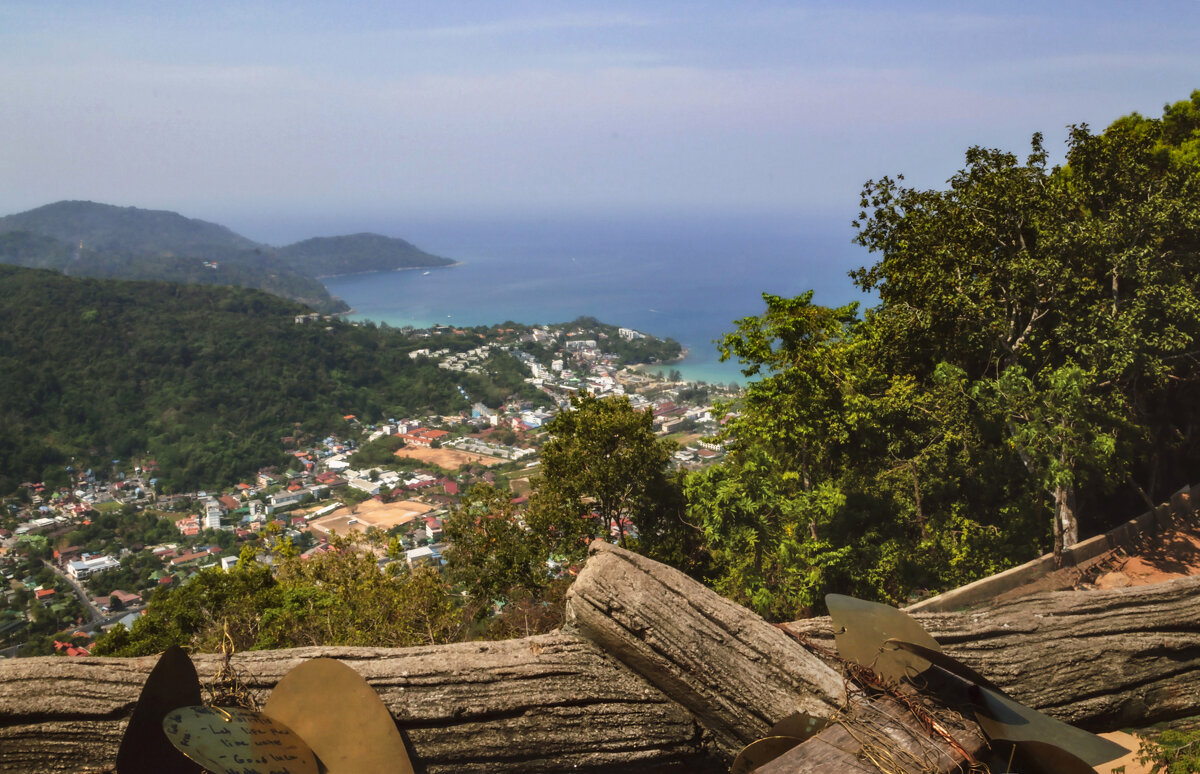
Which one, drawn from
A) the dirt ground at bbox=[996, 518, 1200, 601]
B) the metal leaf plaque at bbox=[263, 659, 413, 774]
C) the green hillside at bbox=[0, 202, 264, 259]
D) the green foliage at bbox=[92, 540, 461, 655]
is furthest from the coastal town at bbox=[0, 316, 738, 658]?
the green hillside at bbox=[0, 202, 264, 259]

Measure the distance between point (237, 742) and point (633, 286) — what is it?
108665 millimetres

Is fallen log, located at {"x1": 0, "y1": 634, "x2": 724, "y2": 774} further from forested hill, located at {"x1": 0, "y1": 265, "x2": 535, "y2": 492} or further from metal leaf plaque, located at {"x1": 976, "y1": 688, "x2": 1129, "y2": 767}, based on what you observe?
forested hill, located at {"x1": 0, "y1": 265, "x2": 535, "y2": 492}

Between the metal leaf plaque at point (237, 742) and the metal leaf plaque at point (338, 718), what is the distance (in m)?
0.09

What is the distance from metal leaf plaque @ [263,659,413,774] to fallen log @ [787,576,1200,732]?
5.90 ft

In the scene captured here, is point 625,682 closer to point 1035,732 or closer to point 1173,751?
point 1035,732

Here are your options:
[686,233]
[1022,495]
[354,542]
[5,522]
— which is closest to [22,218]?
[5,522]

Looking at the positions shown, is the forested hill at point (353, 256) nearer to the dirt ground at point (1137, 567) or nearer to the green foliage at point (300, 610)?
the green foliage at point (300, 610)

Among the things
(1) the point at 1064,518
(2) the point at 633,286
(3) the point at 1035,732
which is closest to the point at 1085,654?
(3) the point at 1035,732

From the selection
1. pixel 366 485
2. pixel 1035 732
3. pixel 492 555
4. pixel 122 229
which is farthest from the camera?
pixel 122 229

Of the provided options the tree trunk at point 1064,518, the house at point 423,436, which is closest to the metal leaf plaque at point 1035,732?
the tree trunk at point 1064,518

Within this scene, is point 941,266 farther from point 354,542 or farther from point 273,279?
point 273,279

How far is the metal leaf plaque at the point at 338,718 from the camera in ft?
6.86

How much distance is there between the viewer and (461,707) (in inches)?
106

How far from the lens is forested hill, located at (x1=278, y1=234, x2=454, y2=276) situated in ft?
442
